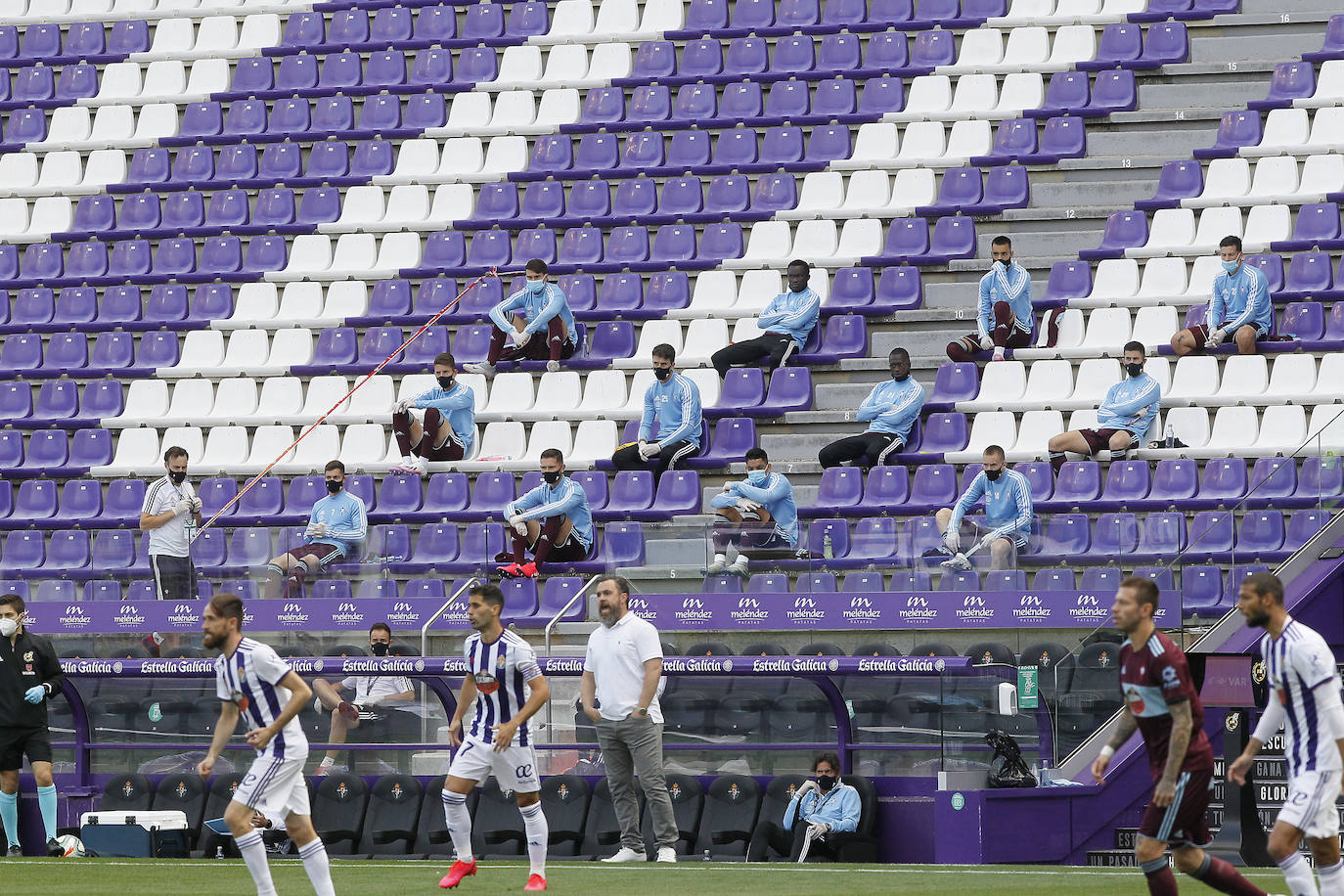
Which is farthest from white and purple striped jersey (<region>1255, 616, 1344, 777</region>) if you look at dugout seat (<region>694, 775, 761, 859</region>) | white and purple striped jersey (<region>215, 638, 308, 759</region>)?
dugout seat (<region>694, 775, 761, 859</region>)

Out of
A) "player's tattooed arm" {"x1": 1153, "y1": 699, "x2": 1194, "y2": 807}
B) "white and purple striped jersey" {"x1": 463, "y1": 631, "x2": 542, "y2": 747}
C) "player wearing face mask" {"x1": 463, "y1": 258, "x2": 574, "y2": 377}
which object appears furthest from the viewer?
"player wearing face mask" {"x1": 463, "y1": 258, "x2": 574, "y2": 377}

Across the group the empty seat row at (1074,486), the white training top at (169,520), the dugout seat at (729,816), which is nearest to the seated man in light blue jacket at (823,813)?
the dugout seat at (729,816)

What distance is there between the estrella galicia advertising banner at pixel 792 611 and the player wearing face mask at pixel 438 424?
3.47 m

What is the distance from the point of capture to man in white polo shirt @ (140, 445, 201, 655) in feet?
60.6

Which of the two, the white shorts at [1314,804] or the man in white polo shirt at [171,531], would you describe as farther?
the man in white polo shirt at [171,531]

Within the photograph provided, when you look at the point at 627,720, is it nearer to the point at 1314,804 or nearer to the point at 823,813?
the point at 823,813

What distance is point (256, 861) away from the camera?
10.9 metres

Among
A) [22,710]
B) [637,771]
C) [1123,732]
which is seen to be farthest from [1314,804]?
[22,710]

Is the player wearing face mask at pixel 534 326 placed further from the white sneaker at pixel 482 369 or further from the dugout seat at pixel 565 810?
the dugout seat at pixel 565 810

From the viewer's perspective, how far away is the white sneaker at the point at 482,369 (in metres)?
22.1

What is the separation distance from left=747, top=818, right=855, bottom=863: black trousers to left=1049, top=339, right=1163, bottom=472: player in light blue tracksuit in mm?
5315

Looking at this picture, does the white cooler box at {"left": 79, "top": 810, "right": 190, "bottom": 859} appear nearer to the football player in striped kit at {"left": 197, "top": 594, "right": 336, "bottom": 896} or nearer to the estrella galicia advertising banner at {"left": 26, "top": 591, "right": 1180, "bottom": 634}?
the estrella galicia advertising banner at {"left": 26, "top": 591, "right": 1180, "bottom": 634}

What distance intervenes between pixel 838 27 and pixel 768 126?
1803mm

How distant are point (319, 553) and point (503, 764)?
5.58 metres
